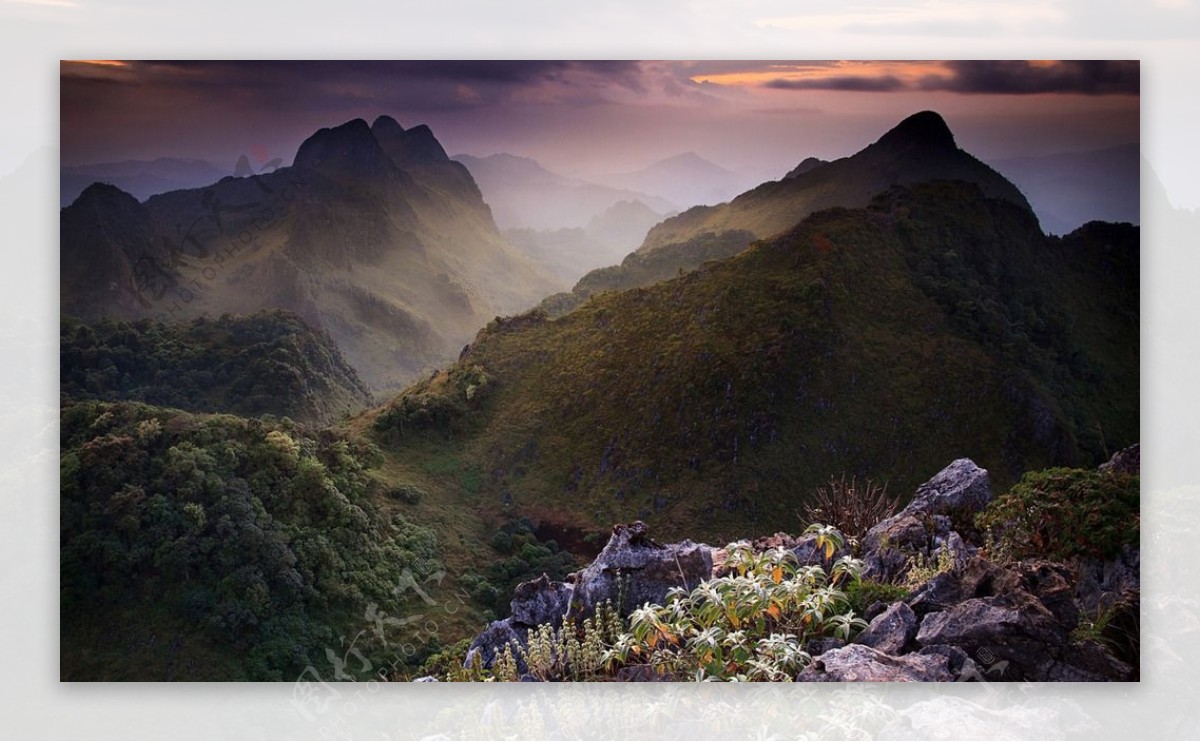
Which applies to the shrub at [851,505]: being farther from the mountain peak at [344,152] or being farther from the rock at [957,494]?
the mountain peak at [344,152]

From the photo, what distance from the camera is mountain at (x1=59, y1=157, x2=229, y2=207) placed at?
8.22m

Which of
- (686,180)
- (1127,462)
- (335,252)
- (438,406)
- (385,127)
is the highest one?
(385,127)

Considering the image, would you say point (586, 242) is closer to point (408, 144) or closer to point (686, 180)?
point (686, 180)

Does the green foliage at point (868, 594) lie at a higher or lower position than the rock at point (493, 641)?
higher

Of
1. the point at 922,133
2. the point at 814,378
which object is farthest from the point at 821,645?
the point at 922,133

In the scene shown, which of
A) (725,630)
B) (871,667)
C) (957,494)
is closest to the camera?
(871,667)

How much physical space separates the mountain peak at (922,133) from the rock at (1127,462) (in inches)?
97.4

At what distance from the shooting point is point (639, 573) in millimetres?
7430

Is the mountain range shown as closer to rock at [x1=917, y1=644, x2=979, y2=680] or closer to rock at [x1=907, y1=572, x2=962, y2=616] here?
rock at [x1=907, y1=572, x2=962, y2=616]

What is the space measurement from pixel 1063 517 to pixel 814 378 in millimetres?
2122

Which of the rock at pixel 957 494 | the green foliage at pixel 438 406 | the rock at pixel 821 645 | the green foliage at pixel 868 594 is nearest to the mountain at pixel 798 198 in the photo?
the green foliage at pixel 438 406

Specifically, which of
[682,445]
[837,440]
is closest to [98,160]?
[682,445]

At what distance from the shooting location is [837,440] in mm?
8656

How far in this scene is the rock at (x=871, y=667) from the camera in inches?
261
